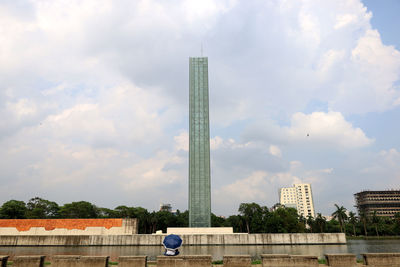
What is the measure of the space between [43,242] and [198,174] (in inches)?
1406

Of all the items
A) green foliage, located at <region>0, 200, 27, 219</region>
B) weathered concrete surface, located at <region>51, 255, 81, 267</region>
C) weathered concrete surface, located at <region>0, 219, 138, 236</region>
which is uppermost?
green foliage, located at <region>0, 200, 27, 219</region>

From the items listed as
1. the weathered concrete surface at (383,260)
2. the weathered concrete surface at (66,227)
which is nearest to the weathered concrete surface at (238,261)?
the weathered concrete surface at (383,260)

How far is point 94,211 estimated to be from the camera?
93.7 meters

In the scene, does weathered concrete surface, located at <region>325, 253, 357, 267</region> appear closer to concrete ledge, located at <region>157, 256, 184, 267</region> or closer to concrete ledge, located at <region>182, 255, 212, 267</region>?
concrete ledge, located at <region>182, 255, 212, 267</region>

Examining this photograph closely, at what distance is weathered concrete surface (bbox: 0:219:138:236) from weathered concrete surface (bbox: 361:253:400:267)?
48.5 meters

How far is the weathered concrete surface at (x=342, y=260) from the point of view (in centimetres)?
1382

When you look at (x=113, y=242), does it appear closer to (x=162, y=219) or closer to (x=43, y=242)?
(x=43, y=242)

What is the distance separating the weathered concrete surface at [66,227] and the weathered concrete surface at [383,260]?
48.5 m

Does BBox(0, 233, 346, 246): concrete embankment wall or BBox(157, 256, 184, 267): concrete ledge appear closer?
BBox(157, 256, 184, 267): concrete ledge

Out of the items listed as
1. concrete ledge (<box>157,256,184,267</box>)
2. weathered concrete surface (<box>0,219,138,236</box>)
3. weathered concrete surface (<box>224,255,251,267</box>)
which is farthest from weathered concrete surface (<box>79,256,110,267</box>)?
weathered concrete surface (<box>0,219,138,236</box>)

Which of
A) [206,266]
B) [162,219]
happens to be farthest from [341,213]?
[206,266]

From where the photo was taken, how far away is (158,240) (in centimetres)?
5134

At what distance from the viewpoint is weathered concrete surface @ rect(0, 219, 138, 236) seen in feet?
177

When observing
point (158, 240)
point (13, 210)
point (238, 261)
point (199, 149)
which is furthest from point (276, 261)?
point (13, 210)
